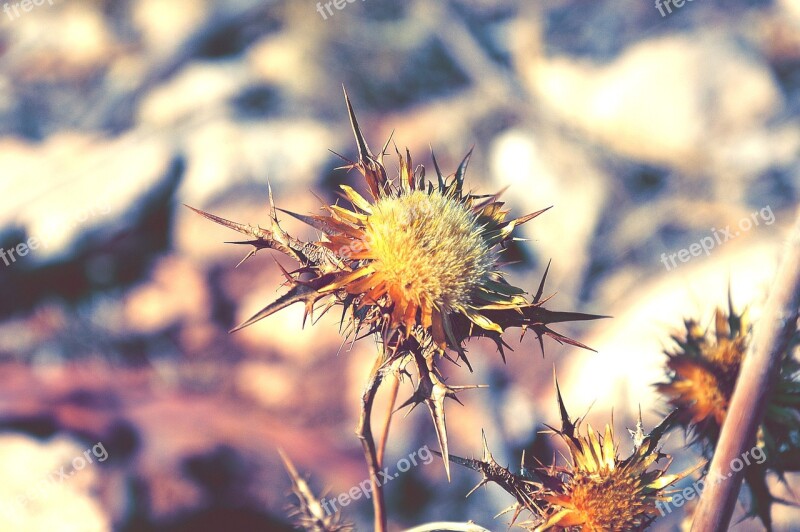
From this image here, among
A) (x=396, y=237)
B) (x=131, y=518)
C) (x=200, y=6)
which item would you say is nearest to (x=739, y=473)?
(x=396, y=237)

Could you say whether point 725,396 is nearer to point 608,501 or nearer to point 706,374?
point 706,374

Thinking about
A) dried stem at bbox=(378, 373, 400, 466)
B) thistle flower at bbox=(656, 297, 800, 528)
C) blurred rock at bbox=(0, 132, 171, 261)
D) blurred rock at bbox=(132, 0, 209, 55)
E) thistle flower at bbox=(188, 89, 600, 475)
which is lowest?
thistle flower at bbox=(656, 297, 800, 528)

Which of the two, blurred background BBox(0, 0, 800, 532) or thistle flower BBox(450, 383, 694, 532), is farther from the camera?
blurred background BBox(0, 0, 800, 532)

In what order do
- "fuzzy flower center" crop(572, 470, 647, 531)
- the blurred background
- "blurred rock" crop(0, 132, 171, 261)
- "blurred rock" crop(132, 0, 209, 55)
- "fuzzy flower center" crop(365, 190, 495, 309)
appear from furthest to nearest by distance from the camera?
"blurred rock" crop(132, 0, 209, 55), "blurred rock" crop(0, 132, 171, 261), the blurred background, "fuzzy flower center" crop(365, 190, 495, 309), "fuzzy flower center" crop(572, 470, 647, 531)

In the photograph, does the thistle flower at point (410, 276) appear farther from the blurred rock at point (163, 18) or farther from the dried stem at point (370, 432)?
the blurred rock at point (163, 18)

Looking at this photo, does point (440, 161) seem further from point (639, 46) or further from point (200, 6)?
point (200, 6)

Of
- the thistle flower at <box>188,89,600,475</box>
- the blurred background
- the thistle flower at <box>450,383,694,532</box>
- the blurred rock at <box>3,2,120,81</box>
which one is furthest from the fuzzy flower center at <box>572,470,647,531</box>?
the blurred rock at <box>3,2,120,81</box>

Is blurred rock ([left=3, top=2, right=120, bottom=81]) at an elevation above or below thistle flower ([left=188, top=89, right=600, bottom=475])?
above

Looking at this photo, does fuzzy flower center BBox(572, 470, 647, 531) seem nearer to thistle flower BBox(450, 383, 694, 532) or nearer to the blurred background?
thistle flower BBox(450, 383, 694, 532)
